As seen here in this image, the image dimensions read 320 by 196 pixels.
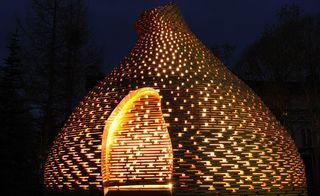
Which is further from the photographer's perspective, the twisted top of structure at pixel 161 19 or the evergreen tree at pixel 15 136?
the evergreen tree at pixel 15 136

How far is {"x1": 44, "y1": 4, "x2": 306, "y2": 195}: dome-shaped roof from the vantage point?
938 cm

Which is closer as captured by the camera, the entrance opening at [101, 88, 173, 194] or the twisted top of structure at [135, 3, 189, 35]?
the entrance opening at [101, 88, 173, 194]

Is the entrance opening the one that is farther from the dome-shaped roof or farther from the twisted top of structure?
the twisted top of structure

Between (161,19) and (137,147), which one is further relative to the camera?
(161,19)

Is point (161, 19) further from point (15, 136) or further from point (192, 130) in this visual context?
point (15, 136)

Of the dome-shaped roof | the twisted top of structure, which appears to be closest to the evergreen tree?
the dome-shaped roof

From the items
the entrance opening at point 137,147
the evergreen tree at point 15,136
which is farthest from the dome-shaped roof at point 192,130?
the evergreen tree at point 15,136

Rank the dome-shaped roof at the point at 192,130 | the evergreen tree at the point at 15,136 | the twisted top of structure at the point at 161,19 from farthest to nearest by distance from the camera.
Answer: the evergreen tree at the point at 15,136 → the twisted top of structure at the point at 161,19 → the dome-shaped roof at the point at 192,130

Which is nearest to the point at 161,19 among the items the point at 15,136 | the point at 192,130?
the point at 192,130

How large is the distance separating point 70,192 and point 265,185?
4.47 meters

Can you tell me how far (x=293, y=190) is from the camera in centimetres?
1030

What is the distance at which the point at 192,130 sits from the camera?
31.4 ft

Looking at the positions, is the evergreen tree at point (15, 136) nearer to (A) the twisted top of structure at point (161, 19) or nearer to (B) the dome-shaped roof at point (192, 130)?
(B) the dome-shaped roof at point (192, 130)

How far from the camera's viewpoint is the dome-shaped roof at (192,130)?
9.38m
